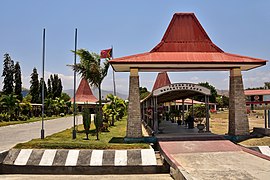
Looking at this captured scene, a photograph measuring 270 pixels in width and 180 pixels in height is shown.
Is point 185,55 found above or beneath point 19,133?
above

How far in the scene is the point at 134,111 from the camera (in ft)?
47.6

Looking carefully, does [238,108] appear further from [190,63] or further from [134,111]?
[134,111]

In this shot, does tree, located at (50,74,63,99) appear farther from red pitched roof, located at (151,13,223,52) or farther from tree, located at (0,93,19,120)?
red pitched roof, located at (151,13,223,52)

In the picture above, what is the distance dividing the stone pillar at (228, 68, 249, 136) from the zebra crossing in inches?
212

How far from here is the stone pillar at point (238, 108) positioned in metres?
14.8

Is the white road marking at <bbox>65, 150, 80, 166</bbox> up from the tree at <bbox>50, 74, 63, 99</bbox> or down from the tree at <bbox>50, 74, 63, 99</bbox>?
down

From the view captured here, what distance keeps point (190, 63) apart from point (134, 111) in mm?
3291

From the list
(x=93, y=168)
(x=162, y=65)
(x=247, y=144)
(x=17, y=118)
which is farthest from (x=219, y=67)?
(x=17, y=118)

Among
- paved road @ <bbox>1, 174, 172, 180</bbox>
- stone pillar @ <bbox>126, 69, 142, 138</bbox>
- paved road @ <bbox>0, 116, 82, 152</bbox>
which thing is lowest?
paved road @ <bbox>1, 174, 172, 180</bbox>

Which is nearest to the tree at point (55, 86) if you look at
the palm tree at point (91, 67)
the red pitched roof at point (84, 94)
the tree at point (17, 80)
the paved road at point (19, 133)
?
the red pitched roof at point (84, 94)

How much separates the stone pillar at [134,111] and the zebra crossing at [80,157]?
117 inches

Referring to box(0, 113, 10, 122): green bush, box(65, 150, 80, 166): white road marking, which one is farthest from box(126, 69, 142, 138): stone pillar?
box(0, 113, 10, 122): green bush

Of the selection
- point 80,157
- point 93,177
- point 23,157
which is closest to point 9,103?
point 23,157

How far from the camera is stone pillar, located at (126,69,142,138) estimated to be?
47.3ft
